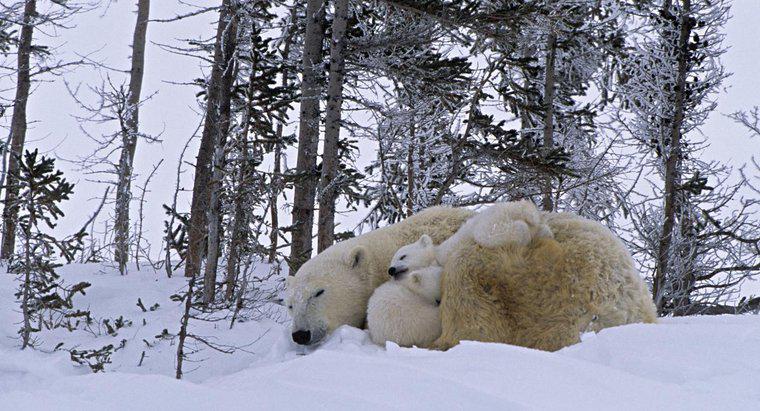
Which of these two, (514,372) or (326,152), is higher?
(326,152)

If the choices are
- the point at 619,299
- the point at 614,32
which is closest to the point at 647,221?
the point at 614,32

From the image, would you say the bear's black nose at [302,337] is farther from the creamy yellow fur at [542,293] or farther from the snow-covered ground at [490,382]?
the snow-covered ground at [490,382]

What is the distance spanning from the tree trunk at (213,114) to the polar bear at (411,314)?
5.90 metres

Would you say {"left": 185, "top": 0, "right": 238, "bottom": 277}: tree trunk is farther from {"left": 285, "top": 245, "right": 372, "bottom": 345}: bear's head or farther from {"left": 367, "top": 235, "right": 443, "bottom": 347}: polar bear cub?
{"left": 367, "top": 235, "right": 443, "bottom": 347}: polar bear cub

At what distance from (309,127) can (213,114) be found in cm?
165

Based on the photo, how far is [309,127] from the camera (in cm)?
1035

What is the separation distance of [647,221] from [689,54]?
445cm

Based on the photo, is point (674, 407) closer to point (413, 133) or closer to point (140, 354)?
point (140, 354)

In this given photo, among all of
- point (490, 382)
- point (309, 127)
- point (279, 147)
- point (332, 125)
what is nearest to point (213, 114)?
point (309, 127)

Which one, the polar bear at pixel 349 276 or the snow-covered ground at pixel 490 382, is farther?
the polar bear at pixel 349 276

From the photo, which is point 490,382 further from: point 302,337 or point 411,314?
point 302,337

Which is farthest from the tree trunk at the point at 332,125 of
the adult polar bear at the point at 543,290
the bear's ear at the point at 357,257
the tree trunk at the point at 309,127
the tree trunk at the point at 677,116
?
the tree trunk at the point at 677,116

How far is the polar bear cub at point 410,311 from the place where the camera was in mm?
4605

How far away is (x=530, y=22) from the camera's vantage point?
9.63 m
